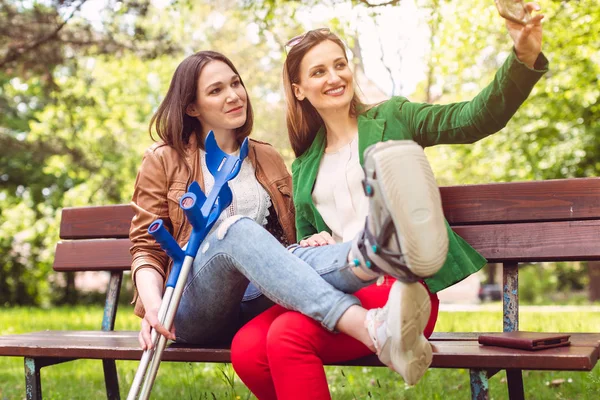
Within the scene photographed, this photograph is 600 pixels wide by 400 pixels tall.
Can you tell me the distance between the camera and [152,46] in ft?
30.4

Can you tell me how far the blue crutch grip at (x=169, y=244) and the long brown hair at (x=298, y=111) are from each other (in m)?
0.72

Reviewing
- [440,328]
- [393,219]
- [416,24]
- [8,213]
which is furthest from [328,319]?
[8,213]

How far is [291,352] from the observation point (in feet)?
6.75

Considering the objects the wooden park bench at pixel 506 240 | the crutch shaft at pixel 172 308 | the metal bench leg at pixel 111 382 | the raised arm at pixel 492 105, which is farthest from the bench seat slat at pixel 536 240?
→ the metal bench leg at pixel 111 382

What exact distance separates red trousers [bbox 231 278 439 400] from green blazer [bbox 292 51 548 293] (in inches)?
12.5

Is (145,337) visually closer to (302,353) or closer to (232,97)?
(302,353)

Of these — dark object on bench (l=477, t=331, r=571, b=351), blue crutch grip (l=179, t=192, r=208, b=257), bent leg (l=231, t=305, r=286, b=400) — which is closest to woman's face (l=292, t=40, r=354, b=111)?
blue crutch grip (l=179, t=192, r=208, b=257)

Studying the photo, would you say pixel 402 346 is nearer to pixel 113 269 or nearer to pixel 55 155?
pixel 113 269

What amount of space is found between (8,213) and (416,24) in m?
10.4

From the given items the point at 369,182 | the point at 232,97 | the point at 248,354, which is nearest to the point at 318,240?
the point at 248,354

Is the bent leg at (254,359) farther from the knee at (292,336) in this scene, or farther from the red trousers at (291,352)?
the knee at (292,336)

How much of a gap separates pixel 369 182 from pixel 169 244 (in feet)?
3.03

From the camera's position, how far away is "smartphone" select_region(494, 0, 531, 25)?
195 centimetres

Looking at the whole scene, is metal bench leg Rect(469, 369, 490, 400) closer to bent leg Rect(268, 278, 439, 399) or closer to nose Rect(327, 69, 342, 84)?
bent leg Rect(268, 278, 439, 399)
